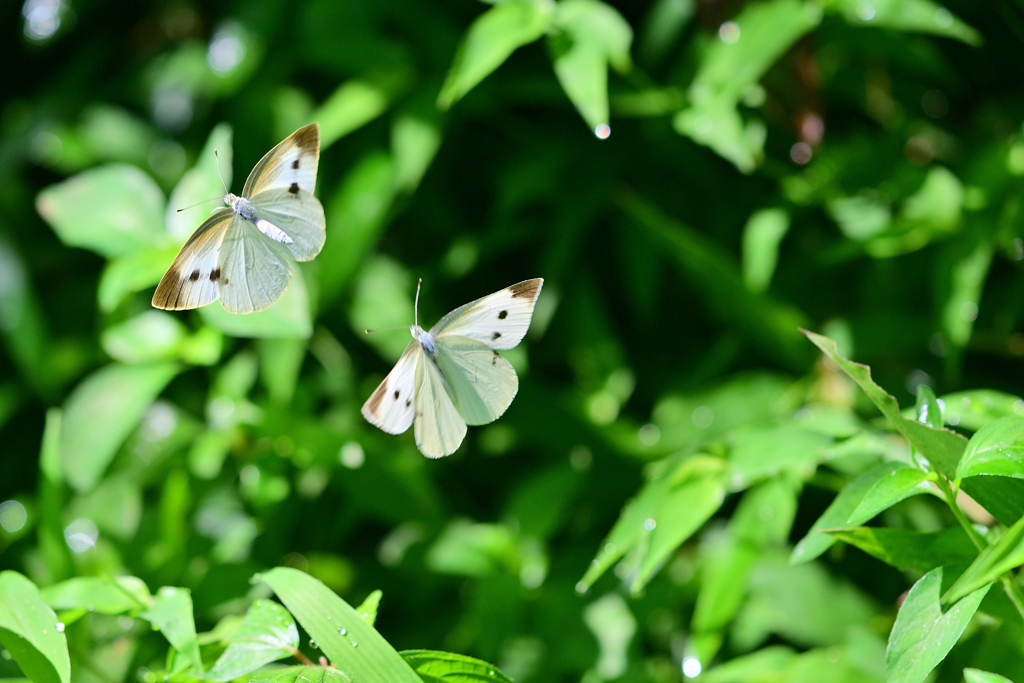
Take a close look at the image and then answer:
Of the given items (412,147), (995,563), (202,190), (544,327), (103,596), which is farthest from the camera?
(544,327)

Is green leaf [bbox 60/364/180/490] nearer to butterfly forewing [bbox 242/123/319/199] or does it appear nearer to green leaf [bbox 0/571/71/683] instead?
green leaf [bbox 0/571/71/683]

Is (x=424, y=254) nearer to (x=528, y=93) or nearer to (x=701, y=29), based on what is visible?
(x=528, y=93)

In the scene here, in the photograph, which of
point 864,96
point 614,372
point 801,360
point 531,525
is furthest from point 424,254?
point 864,96

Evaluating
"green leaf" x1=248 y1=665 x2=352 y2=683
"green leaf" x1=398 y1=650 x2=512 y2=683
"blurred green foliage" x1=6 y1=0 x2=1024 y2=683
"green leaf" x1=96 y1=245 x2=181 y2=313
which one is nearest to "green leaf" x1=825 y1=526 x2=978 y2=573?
"blurred green foliage" x1=6 y1=0 x2=1024 y2=683

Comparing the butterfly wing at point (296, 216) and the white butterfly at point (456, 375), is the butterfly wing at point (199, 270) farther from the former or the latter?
the white butterfly at point (456, 375)

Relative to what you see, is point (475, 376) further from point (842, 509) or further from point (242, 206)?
point (842, 509)

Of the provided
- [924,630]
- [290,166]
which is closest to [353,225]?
[290,166]
